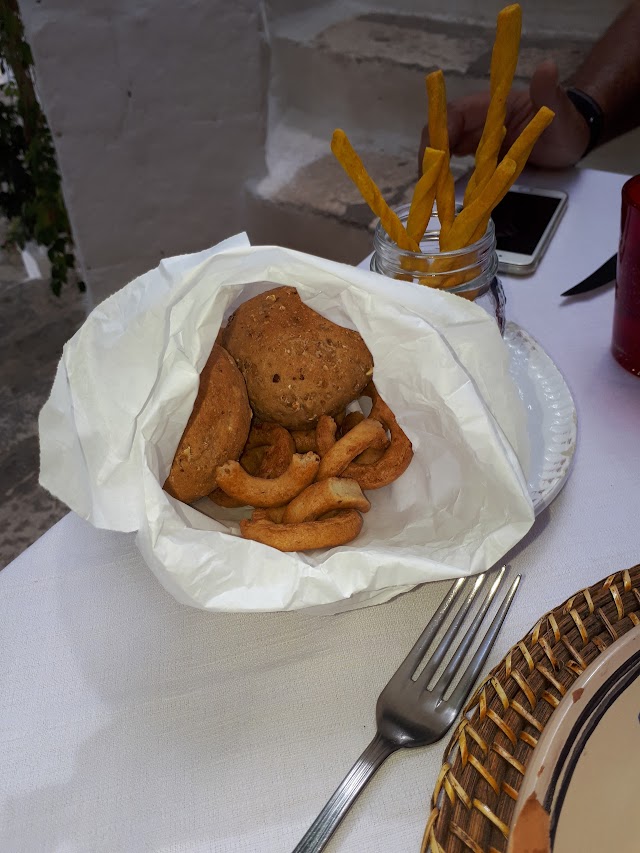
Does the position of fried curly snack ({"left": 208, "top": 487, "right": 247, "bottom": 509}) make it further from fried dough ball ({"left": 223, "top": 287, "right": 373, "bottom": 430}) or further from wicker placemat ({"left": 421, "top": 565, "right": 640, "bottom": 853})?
wicker placemat ({"left": 421, "top": 565, "right": 640, "bottom": 853})

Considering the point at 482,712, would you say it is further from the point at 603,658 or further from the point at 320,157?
the point at 320,157

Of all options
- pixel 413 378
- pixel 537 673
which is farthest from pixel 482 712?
pixel 413 378

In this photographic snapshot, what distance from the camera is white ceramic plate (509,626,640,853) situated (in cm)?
33

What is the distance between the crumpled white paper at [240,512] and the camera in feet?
1.65

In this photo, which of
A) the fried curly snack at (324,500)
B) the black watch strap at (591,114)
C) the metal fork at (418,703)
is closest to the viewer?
the metal fork at (418,703)

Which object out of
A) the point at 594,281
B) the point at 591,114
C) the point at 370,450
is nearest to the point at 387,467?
the point at 370,450

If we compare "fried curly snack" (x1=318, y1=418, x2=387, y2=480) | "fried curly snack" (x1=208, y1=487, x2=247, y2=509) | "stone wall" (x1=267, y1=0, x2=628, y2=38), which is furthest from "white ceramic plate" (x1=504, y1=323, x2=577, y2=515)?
"stone wall" (x1=267, y1=0, x2=628, y2=38)

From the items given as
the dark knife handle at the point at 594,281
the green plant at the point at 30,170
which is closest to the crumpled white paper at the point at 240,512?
the dark knife handle at the point at 594,281

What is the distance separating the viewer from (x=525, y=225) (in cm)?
97

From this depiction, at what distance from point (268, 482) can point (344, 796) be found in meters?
0.23

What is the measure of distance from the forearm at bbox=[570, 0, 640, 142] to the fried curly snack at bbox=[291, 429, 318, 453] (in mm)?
906

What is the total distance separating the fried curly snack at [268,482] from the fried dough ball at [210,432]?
0.02 meters

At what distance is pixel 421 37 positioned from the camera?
6.27ft

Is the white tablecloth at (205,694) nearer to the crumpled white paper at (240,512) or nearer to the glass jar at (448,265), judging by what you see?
the crumpled white paper at (240,512)
